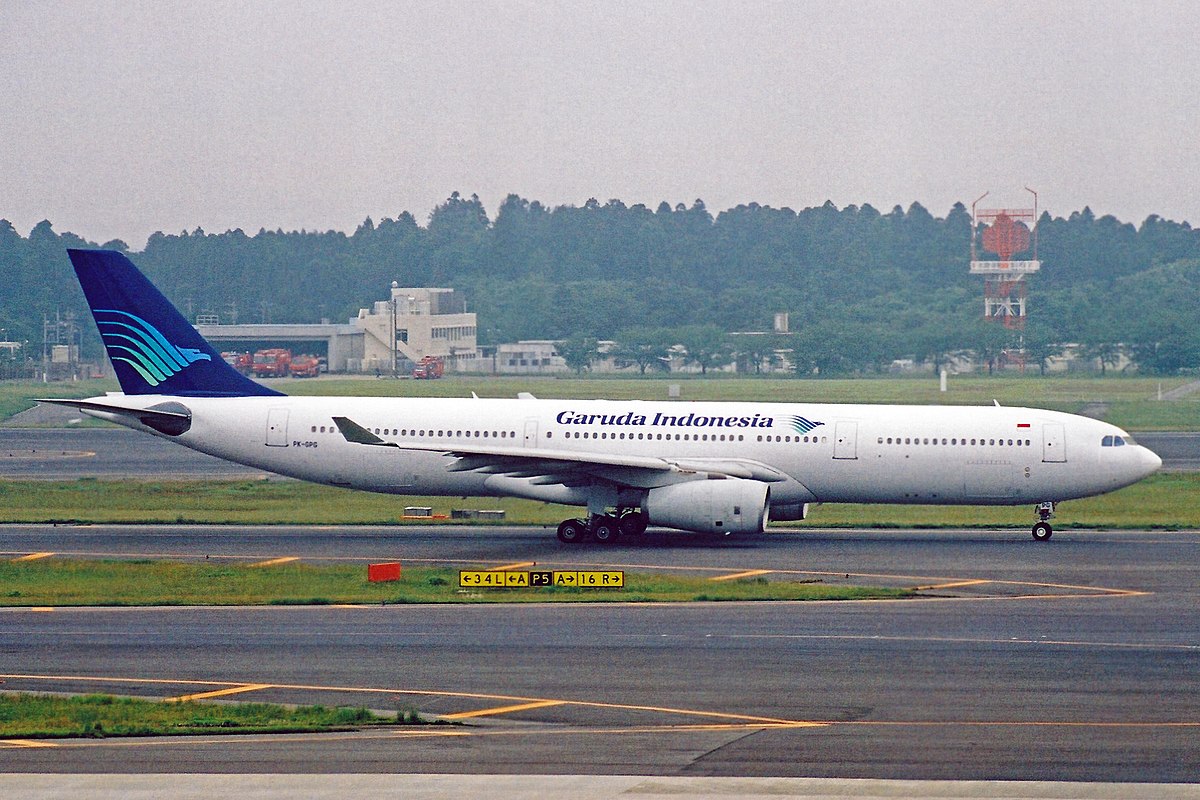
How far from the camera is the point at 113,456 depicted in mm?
69562

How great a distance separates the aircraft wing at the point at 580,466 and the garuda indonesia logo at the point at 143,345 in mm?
6482

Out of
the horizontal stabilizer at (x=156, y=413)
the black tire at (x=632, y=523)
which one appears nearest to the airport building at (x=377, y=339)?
the horizontal stabilizer at (x=156, y=413)

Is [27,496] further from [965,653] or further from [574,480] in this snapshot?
[965,653]

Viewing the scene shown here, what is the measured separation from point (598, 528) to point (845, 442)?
279 inches

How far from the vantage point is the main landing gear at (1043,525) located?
41.9m

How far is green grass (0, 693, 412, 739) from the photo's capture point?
20.0 meters

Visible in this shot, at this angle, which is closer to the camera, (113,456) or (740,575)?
(740,575)

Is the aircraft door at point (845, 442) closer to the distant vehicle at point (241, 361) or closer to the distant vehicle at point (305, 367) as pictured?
the distant vehicle at point (305, 367)

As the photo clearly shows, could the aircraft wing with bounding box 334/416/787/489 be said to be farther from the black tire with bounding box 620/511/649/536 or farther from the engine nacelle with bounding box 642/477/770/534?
the black tire with bounding box 620/511/649/536

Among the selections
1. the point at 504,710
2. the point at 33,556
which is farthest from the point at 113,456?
the point at 504,710

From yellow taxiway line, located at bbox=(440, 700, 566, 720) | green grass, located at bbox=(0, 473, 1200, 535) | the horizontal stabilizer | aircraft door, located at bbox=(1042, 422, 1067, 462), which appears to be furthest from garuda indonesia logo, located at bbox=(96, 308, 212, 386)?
yellow taxiway line, located at bbox=(440, 700, 566, 720)

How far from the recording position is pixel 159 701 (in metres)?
21.9

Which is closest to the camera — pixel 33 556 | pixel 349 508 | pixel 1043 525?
pixel 33 556

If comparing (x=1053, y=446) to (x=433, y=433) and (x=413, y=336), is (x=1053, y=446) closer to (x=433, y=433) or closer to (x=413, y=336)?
(x=433, y=433)
